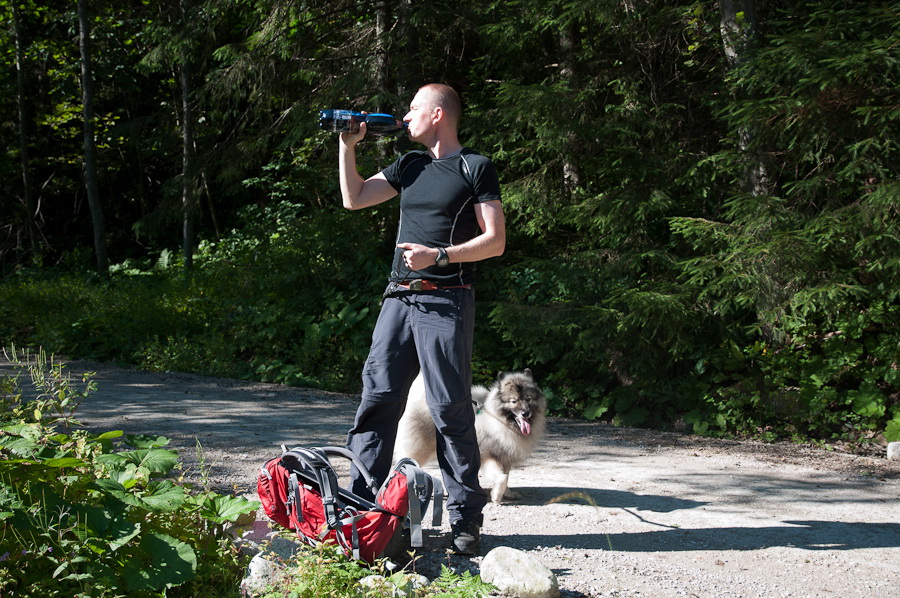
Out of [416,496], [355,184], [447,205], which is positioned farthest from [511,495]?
[355,184]

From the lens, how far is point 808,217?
7199 mm

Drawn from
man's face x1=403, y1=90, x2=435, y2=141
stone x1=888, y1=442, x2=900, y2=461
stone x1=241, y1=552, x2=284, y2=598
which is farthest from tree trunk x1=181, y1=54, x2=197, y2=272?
stone x1=888, y1=442, x2=900, y2=461

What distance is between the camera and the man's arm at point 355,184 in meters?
3.92

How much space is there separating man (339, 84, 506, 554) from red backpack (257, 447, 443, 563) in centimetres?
20

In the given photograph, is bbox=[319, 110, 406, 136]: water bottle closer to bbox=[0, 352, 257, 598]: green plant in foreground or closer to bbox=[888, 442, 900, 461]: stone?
bbox=[0, 352, 257, 598]: green plant in foreground

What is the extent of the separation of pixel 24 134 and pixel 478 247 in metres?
19.1

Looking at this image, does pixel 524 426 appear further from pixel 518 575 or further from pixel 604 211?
pixel 604 211

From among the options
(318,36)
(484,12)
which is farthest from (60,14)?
(484,12)

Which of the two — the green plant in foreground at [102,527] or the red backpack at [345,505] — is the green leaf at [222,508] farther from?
the red backpack at [345,505]

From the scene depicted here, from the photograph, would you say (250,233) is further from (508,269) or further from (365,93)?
(508,269)

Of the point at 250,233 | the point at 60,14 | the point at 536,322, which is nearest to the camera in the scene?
the point at 536,322

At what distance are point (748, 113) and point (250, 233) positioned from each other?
10.2m

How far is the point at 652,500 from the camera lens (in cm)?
506

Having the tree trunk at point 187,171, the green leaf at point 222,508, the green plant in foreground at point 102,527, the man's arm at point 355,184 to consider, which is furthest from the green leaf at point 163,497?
the tree trunk at point 187,171
